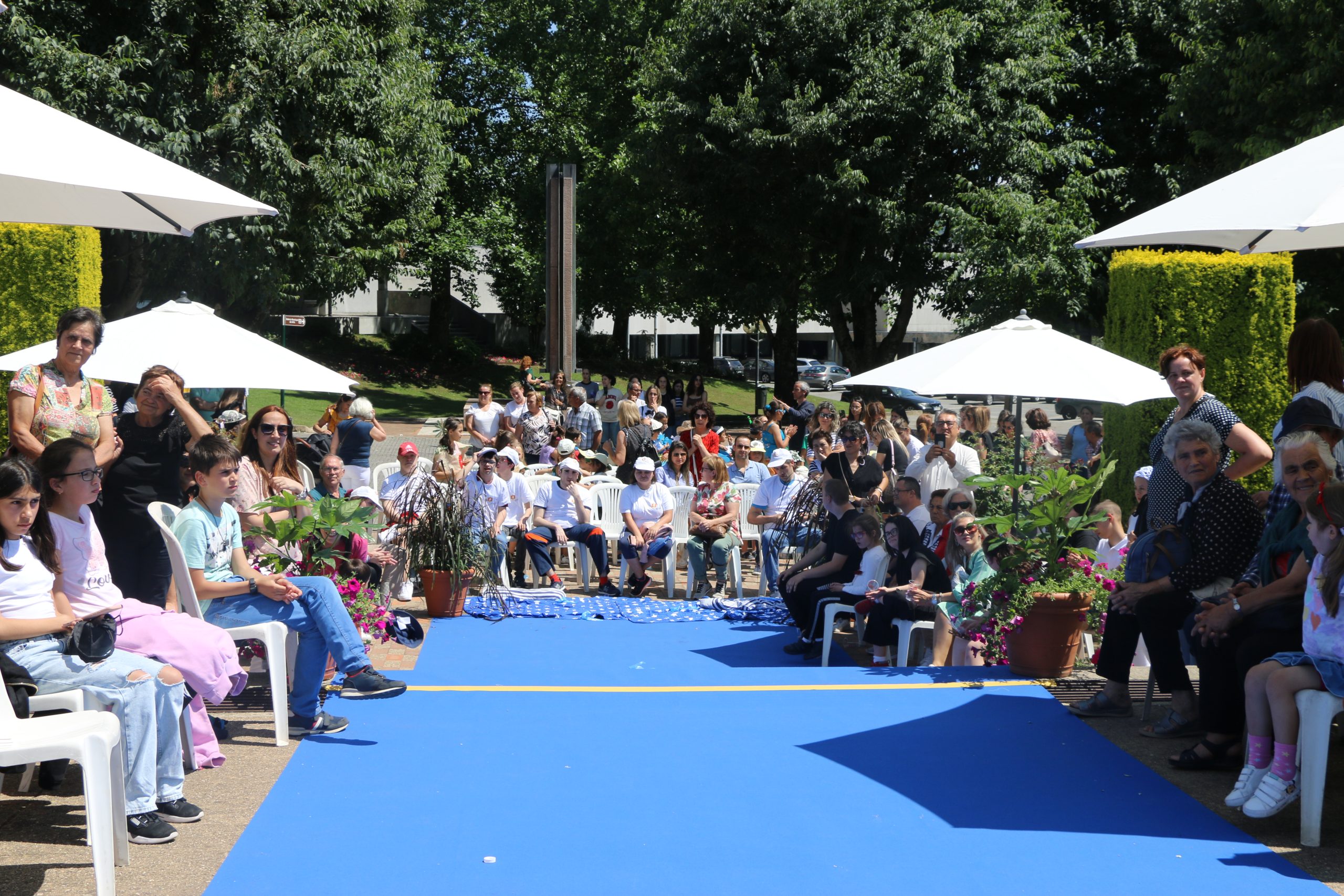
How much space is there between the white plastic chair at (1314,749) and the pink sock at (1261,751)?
0.20 m

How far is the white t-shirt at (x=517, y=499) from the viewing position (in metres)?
11.3

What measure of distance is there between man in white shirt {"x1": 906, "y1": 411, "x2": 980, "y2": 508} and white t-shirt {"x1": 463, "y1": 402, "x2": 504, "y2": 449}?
6.41 m

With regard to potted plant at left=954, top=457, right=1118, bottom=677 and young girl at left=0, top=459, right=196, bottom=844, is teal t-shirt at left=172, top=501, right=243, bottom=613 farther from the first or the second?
potted plant at left=954, top=457, right=1118, bottom=677

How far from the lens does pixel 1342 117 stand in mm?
17016

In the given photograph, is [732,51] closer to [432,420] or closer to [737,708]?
[432,420]

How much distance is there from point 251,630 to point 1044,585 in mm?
3974

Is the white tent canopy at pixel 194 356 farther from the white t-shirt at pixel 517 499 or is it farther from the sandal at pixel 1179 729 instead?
the sandal at pixel 1179 729

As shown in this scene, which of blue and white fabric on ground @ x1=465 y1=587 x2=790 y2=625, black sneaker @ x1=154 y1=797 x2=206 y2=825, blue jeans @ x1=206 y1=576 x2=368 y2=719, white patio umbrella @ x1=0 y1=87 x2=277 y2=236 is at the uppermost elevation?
white patio umbrella @ x1=0 y1=87 x2=277 y2=236

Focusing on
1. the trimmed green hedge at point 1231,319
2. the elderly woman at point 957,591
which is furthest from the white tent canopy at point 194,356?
the trimmed green hedge at point 1231,319

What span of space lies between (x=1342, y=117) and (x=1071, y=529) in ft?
45.8

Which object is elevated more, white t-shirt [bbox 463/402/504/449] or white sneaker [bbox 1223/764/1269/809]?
white t-shirt [bbox 463/402/504/449]

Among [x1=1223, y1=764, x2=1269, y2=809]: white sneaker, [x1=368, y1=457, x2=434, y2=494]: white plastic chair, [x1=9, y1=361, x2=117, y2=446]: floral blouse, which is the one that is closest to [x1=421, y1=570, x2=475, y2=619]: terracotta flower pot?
[x1=368, y1=457, x2=434, y2=494]: white plastic chair

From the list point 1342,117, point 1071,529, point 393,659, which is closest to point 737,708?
point 1071,529

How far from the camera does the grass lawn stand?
1185 inches
